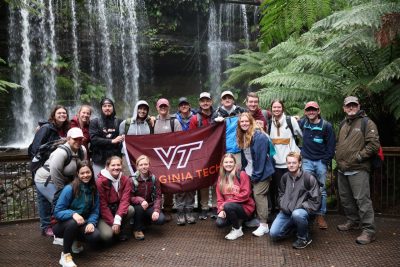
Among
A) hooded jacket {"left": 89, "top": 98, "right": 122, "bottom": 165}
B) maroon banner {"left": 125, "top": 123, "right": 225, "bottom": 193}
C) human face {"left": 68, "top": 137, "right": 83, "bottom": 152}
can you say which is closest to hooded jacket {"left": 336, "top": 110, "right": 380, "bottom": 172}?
maroon banner {"left": 125, "top": 123, "right": 225, "bottom": 193}

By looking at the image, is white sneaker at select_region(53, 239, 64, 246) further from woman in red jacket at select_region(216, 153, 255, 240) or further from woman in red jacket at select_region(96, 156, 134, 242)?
woman in red jacket at select_region(216, 153, 255, 240)

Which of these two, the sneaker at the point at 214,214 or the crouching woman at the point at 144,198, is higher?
the crouching woman at the point at 144,198

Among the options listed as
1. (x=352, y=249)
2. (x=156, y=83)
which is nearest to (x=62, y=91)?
(x=156, y=83)

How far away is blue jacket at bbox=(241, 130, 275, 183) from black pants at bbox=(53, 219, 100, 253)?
6.96 feet

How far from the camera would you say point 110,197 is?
502 centimetres

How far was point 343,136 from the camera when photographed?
5.08m

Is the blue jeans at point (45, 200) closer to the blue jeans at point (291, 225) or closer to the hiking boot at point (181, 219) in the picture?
the hiking boot at point (181, 219)

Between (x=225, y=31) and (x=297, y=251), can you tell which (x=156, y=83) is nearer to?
(x=225, y=31)

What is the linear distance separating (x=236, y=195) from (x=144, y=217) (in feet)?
4.10

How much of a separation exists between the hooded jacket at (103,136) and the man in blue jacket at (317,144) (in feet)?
8.50

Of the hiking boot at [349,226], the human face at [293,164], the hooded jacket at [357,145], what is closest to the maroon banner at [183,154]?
the human face at [293,164]

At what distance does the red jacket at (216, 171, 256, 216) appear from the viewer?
5176 mm

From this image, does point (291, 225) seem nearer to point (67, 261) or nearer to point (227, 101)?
point (227, 101)

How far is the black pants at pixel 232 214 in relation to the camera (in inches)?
200
